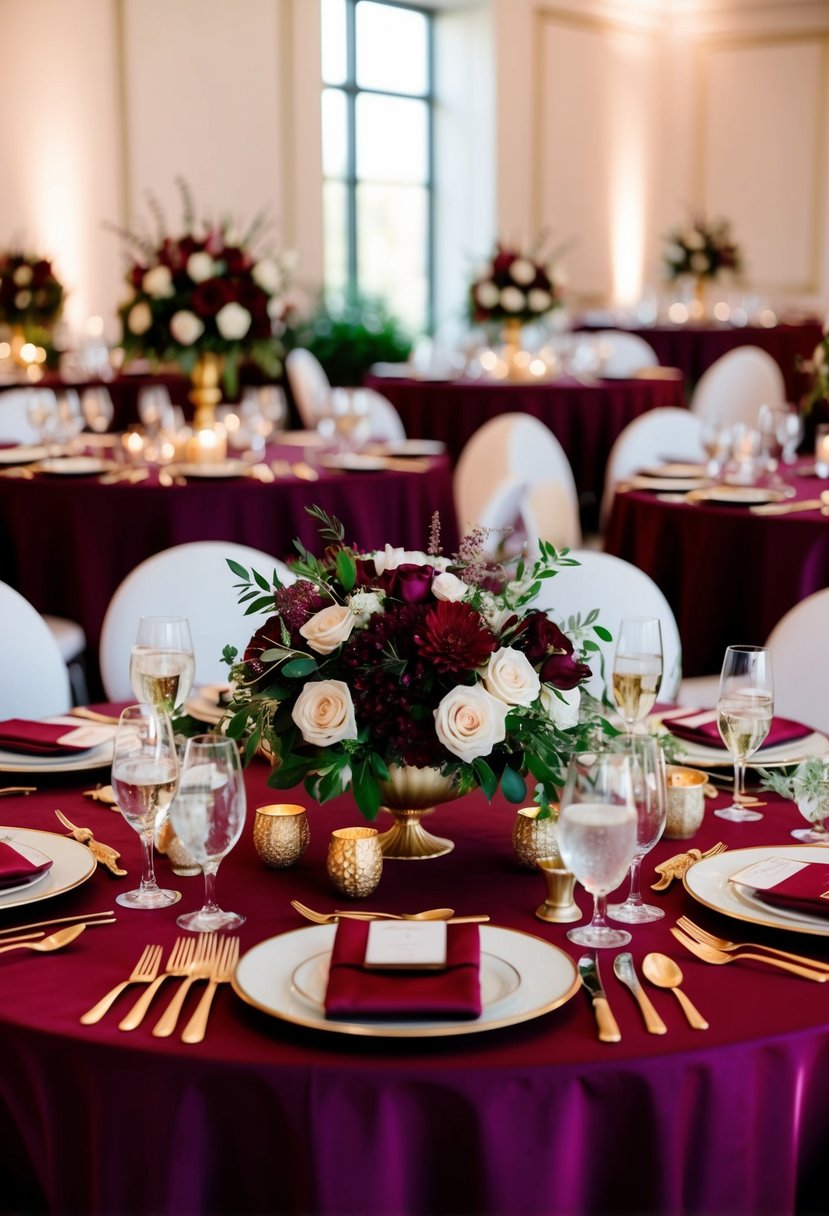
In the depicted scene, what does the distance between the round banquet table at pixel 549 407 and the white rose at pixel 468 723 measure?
6.00 meters

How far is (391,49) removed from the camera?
11.8 meters

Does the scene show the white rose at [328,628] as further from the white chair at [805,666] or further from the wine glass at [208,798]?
the white chair at [805,666]

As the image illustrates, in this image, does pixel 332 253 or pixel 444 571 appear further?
pixel 332 253

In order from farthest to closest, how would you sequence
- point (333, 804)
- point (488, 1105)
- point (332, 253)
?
point (332, 253)
point (333, 804)
point (488, 1105)

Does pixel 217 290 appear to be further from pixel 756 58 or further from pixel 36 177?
pixel 756 58

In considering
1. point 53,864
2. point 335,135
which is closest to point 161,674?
point 53,864

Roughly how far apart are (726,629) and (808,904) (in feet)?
8.94

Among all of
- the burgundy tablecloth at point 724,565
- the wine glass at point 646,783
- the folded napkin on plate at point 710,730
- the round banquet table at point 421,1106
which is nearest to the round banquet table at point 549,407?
the burgundy tablecloth at point 724,565

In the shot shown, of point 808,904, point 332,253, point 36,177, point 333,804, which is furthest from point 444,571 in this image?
point 332,253

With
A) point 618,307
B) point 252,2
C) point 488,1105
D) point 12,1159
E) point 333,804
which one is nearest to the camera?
point 488,1105

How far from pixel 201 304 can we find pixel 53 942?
3424mm

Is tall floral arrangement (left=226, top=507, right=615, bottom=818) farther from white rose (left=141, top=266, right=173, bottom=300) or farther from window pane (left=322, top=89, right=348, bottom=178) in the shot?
window pane (left=322, top=89, right=348, bottom=178)

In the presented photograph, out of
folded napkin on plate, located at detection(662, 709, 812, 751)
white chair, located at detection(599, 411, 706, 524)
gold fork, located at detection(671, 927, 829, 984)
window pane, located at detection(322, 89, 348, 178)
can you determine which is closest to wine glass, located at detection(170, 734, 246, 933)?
gold fork, located at detection(671, 927, 829, 984)

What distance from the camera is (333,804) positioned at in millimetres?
1964
